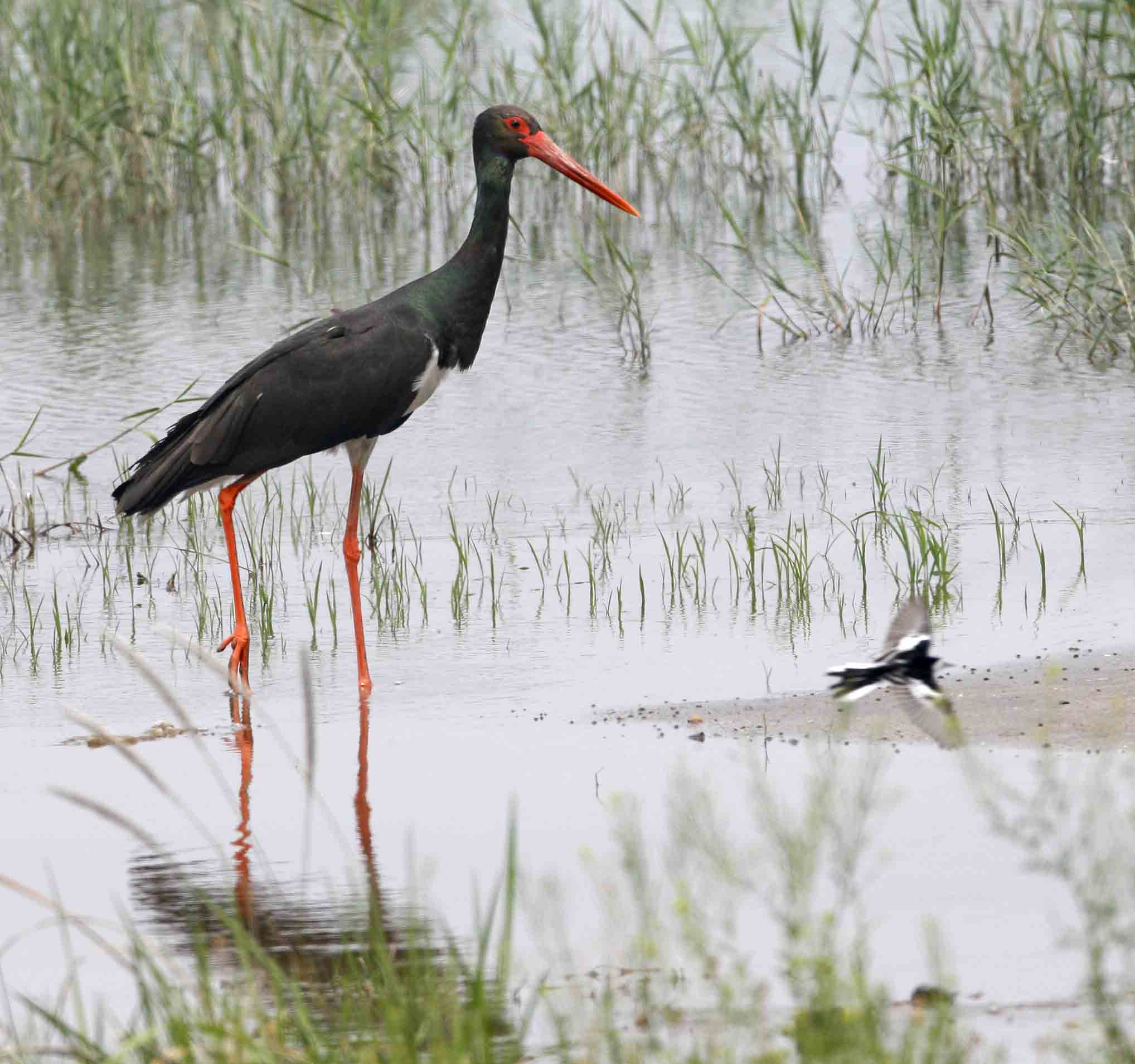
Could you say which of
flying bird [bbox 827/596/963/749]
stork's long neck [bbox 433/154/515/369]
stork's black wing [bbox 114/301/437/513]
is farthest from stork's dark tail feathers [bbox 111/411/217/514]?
flying bird [bbox 827/596/963/749]

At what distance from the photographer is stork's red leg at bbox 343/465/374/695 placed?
219 inches

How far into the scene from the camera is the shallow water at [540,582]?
4090 millimetres

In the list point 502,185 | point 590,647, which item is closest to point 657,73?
point 502,185

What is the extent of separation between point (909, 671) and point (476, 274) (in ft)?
9.49

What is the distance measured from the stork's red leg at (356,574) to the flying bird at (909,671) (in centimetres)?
193

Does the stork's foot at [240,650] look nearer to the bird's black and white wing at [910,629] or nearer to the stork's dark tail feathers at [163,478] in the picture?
the stork's dark tail feathers at [163,478]

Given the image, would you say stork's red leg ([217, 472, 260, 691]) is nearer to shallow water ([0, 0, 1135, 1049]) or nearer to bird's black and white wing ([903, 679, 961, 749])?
shallow water ([0, 0, 1135, 1049])

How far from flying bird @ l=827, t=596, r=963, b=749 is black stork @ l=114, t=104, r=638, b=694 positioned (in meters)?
2.26

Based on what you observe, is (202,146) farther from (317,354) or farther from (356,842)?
(356,842)

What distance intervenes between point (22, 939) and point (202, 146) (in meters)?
9.89

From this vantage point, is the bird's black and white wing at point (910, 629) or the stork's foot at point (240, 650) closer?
the bird's black and white wing at point (910, 629)

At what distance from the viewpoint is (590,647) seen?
19.0 ft

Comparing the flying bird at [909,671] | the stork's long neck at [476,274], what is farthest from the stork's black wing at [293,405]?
the flying bird at [909,671]

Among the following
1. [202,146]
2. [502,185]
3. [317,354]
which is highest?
[202,146]
